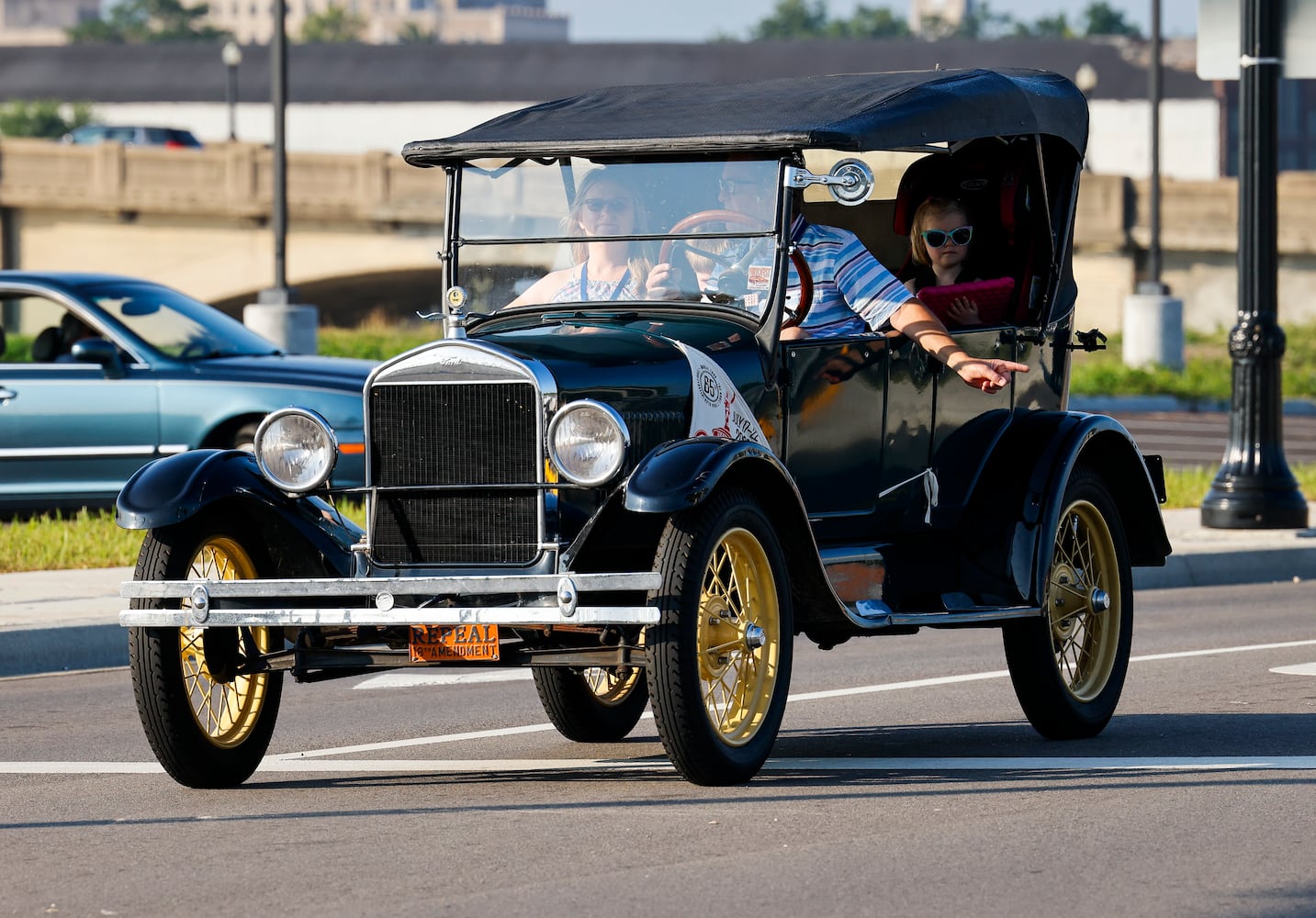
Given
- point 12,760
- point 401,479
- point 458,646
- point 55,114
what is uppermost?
point 55,114

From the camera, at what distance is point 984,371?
838 centimetres

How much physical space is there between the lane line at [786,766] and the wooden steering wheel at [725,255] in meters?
1.47

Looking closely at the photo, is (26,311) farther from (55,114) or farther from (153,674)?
(153,674)

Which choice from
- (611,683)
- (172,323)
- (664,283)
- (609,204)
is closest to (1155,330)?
(172,323)

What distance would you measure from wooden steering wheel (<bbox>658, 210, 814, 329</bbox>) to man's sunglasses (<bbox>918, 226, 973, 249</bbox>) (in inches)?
45.3

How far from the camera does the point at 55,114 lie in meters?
93.8

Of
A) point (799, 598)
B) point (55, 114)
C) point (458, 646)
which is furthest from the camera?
point (55, 114)

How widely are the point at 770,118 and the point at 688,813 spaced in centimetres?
248

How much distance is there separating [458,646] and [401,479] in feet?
2.18

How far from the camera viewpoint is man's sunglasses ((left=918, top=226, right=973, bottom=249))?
361 inches

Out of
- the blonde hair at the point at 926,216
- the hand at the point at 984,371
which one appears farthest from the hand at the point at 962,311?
the hand at the point at 984,371

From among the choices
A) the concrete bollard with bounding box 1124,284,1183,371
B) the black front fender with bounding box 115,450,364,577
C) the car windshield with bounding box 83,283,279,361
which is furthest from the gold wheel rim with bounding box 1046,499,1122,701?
the concrete bollard with bounding box 1124,284,1183,371

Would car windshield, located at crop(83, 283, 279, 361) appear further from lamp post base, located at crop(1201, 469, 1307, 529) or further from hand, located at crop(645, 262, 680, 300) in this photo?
hand, located at crop(645, 262, 680, 300)

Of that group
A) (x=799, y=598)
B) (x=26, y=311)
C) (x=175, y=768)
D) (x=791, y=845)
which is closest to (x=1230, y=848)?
(x=791, y=845)
